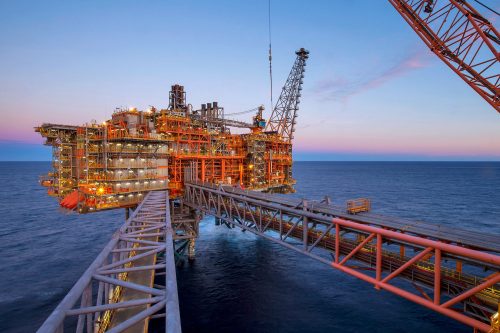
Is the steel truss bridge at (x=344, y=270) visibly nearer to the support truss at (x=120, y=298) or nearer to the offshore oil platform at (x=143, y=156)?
the support truss at (x=120, y=298)

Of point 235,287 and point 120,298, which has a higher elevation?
point 120,298

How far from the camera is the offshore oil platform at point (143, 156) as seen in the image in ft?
136

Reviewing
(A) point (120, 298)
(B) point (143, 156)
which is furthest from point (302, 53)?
(A) point (120, 298)

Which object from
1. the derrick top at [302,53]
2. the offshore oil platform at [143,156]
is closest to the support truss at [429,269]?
the offshore oil platform at [143,156]

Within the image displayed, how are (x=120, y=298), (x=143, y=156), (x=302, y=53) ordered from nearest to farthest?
1. (x=120, y=298)
2. (x=143, y=156)
3. (x=302, y=53)

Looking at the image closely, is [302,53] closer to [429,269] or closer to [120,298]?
A: [429,269]

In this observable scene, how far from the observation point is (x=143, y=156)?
45.4 metres

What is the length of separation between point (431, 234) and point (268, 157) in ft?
181

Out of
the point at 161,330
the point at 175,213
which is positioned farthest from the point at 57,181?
the point at 161,330

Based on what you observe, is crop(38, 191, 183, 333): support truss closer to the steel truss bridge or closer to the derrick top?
the steel truss bridge

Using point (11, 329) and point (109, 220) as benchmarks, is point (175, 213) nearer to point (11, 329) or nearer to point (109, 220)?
point (11, 329)

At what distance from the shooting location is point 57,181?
4603 centimetres

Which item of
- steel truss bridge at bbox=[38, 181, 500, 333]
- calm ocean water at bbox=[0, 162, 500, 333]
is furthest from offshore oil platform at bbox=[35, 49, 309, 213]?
steel truss bridge at bbox=[38, 181, 500, 333]

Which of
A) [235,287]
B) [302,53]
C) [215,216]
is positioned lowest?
[235,287]
